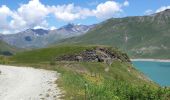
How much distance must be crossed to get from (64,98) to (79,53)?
87.5 m

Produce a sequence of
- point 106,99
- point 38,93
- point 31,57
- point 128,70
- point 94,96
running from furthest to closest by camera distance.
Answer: point 31,57
point 128,70
point 38,93
point 94,96
point 106,99

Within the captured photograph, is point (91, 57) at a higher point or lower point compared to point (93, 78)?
higher

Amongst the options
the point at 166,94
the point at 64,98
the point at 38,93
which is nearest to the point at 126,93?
the point at 166,94

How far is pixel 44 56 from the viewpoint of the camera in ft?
418

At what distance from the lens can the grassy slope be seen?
106 ft

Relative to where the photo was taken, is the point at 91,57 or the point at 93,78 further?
the point at 91,57

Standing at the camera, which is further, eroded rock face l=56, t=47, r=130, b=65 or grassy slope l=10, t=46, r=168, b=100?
eroded rock face l=56, t=47, r=130, b=65

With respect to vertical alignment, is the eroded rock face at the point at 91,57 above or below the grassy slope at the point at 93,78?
above

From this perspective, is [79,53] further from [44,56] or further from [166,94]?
[166,94]

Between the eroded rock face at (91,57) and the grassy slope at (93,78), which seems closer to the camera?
the grassy slope at (93,78)

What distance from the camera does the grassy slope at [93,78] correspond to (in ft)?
106

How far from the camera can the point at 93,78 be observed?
61.4 meters

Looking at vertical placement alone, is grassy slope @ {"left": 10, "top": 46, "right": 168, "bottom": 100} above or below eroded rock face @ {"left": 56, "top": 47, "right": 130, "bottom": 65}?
below

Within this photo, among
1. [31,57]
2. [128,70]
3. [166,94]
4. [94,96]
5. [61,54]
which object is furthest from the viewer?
[31,57]
